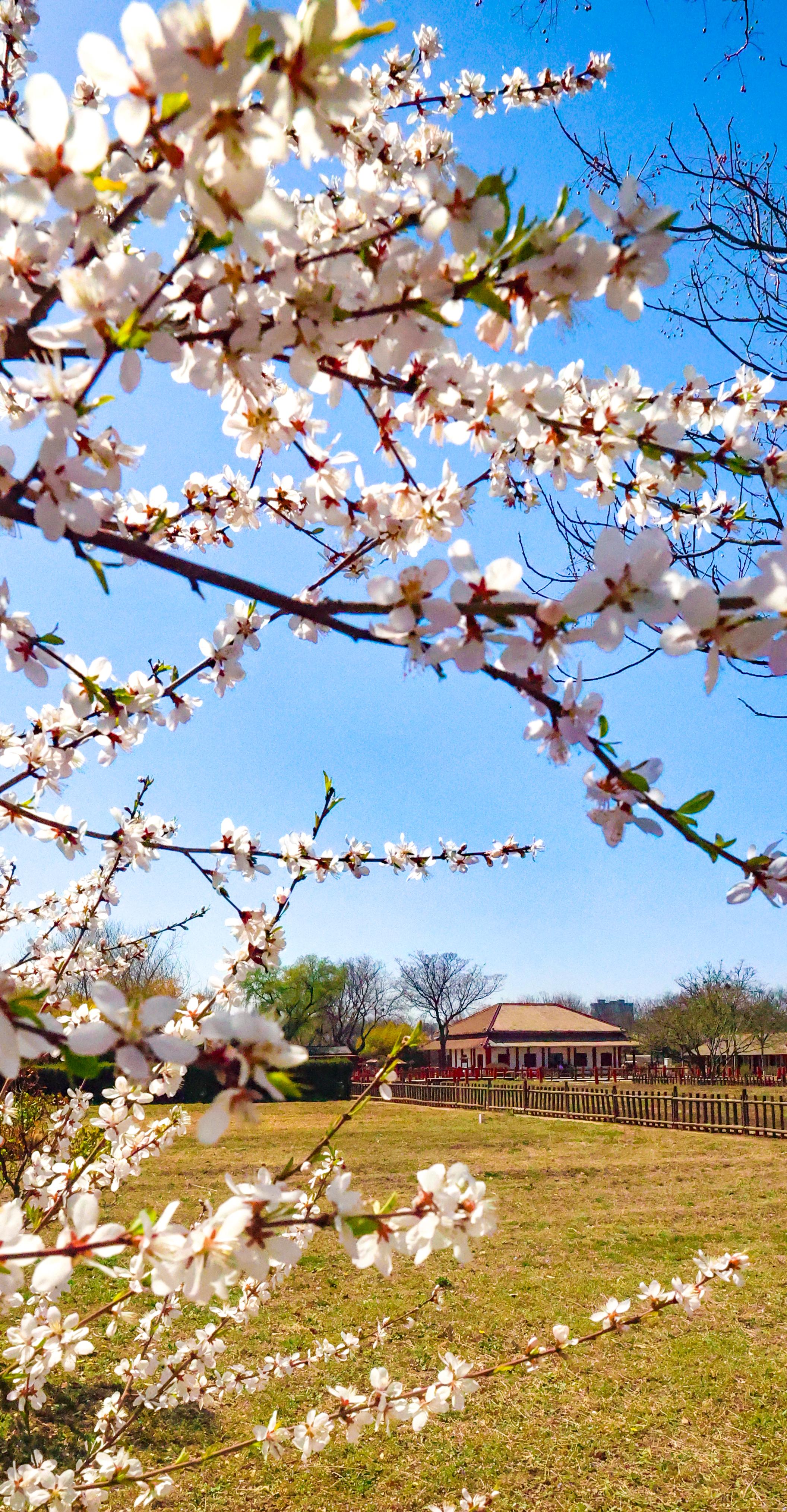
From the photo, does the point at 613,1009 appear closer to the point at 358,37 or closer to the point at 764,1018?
the point at 764,1018

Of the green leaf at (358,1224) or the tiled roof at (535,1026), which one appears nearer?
the green leaf at (358,1224)

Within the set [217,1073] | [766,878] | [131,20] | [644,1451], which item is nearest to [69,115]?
[131,20]

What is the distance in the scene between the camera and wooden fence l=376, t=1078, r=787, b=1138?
16562 mm

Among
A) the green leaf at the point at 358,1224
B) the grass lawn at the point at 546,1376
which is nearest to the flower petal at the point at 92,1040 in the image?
the green leaf at the point at 358,1224

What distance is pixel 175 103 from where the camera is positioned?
0.66 meters

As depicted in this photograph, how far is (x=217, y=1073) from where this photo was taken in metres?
0.73

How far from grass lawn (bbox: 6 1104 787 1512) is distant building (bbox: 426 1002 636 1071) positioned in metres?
35.8

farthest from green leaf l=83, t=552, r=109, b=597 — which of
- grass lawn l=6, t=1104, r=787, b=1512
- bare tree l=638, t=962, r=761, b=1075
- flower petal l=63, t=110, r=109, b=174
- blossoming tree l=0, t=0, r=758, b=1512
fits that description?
bare tree l=638, t=962, r=761, b=1075

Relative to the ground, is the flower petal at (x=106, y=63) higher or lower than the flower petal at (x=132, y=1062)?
higher

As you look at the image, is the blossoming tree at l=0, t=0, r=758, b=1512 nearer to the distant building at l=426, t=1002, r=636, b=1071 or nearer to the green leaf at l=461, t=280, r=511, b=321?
the green leaf at l=461, t=280, r=511, b=321

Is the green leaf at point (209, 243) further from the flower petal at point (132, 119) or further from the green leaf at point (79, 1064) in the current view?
the green leaf at point (79, 1064)

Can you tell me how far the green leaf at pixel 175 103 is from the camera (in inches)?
25.9

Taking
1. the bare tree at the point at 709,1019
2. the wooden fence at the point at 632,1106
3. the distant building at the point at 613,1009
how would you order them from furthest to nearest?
the distant building at the point at 613,1009 < the bare tree at the point at 709,1019 < the wooden fence at the point at 632,1106

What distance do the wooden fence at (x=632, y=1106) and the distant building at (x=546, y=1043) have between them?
18.9 meters
